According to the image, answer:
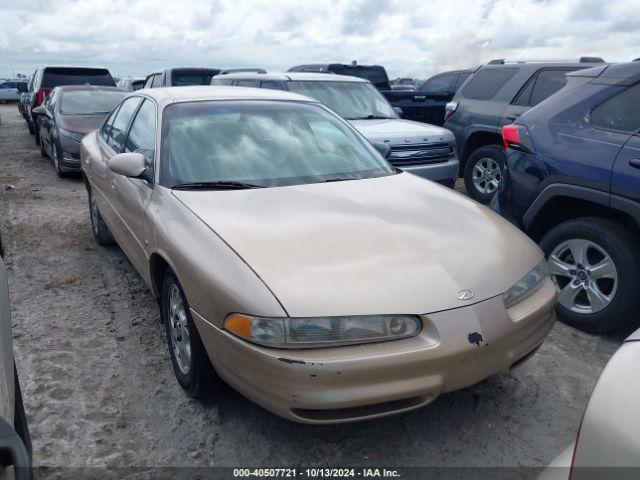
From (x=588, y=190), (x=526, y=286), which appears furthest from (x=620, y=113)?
(x=526, y=286)

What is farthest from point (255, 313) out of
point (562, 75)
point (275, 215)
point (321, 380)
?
point (562, 75)

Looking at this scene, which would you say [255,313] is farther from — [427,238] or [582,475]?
[582,475]

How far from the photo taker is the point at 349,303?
2.31 meters

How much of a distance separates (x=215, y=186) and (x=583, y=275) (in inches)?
100

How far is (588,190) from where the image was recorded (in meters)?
3.71

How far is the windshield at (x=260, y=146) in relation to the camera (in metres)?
3.44

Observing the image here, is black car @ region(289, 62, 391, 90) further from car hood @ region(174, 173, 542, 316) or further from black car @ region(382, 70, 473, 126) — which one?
car hood @ region(174, 173, 542, 316)

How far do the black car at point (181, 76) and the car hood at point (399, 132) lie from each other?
6.66 m

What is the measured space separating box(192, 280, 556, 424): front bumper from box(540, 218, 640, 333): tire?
1.48 metres

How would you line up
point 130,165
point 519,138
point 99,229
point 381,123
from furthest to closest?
point 381,123 → point 99,229 → point 519,138 → point 130,165

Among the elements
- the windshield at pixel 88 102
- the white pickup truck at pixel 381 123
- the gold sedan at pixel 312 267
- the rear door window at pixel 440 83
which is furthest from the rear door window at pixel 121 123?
the rear door window at pixel 440 83

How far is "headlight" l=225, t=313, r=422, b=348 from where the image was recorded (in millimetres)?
2277

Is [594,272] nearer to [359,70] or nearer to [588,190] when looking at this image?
[588,190]

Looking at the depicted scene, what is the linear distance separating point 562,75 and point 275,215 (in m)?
5.64
